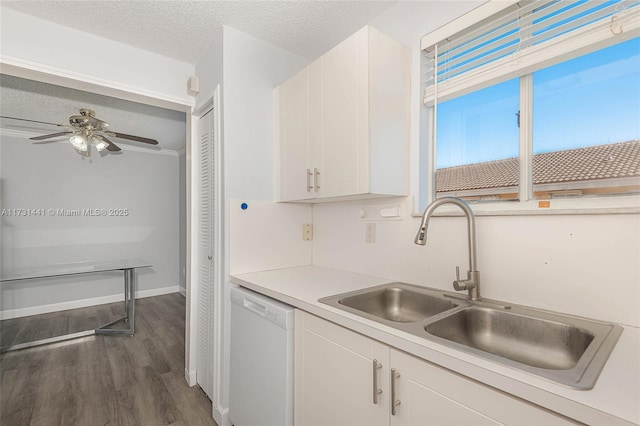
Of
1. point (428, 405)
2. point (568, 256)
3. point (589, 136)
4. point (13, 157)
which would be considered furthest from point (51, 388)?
point (589, 136)

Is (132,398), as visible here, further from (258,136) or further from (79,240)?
(79,240)

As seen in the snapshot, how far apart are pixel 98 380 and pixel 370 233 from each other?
7.87ft

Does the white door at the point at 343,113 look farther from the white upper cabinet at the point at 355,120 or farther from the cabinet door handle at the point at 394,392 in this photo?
the cabinet door handle at the point at 394,392

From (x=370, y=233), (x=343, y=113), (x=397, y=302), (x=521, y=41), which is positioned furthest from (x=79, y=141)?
(x=521, y=41)

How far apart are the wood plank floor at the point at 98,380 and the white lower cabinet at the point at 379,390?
1.10m

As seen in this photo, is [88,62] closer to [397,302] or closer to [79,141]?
[79,141]

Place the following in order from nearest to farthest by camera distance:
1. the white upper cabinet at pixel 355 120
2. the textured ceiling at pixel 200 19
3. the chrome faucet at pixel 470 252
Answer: the chrome faucet at pixel 470 252 → the white upper cabinet at pixel 355 120 → the textured ceiling at pixel 200 19

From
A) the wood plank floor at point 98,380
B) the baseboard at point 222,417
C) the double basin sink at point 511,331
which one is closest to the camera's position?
the double basin sink at point 511,331

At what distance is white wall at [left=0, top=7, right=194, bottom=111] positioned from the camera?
1.69 metres

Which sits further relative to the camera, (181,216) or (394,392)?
(181,216)

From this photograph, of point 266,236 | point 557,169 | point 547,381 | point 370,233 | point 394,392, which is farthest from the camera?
point 266,236

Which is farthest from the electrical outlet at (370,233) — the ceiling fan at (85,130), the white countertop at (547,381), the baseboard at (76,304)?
the baseboard at (76,304)

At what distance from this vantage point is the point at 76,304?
411 centimetres

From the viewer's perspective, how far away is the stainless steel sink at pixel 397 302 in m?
1.36
